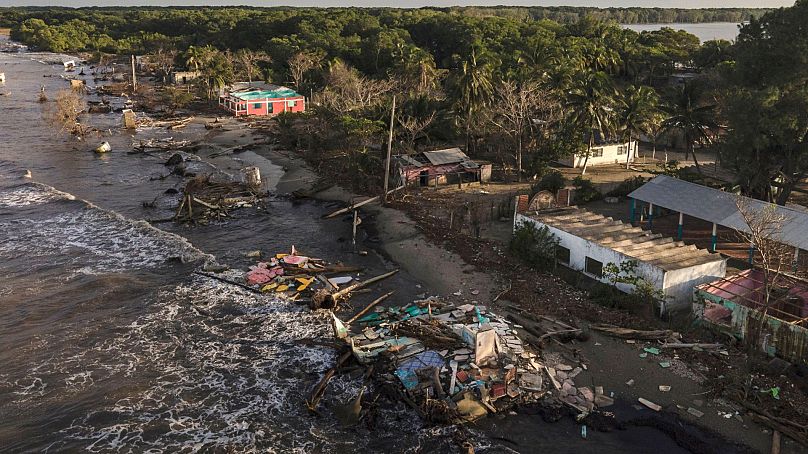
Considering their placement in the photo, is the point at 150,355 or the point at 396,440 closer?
the point at 396,440

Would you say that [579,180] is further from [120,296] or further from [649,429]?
[120,296]

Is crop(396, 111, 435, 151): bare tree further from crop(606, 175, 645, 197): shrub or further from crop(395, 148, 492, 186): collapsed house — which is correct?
crop(606, 175, 645, 197): shrub

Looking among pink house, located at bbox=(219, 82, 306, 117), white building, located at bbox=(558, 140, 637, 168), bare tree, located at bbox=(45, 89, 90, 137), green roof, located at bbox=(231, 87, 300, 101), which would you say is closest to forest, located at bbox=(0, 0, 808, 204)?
white building, located at bbox=(558, 140, 637, 168)

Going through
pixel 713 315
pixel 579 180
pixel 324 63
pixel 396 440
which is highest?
pixel 324 63

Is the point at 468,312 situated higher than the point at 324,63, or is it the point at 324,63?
the point at 324,63

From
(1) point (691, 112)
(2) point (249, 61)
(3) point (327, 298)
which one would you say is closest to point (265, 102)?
(2) point (249, 61)

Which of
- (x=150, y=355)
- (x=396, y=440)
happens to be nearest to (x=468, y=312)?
(x=396, y=440)

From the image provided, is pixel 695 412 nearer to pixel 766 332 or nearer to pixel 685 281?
pixel 766 332
